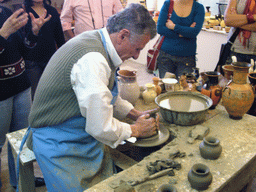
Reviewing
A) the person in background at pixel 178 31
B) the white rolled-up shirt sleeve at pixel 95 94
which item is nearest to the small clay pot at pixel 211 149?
the white rolled-up shirt sleeve at pixel 95 94

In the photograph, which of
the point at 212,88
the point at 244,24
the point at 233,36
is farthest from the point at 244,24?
the point at 212,88

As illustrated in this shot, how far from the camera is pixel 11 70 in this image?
2133 millimetres

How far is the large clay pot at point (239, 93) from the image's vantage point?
1.83m

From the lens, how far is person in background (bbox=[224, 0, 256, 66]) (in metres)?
2.88

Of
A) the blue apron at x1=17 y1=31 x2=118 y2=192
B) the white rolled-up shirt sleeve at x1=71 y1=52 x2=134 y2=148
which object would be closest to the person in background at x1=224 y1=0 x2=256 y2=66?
the blue apron at x1=17 y1=31 x2=118 y2=192

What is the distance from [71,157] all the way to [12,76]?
3.48 feet

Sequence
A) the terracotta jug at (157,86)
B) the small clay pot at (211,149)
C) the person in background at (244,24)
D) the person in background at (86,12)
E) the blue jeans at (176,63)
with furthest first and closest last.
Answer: the person in background at (86,12), the blue jeans at (176,63), the person in background at (244,24), the terracotta jug at (157,86), the small clay pot at (211,149)

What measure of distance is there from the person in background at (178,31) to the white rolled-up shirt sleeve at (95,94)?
172 centimetres

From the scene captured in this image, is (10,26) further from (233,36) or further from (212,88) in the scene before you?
(233,36)

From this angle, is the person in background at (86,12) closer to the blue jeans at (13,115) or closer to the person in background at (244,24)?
the blue jeans at (13,115)

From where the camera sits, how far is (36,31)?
257cm

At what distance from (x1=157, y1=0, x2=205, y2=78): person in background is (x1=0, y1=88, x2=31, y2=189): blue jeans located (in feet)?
5.63

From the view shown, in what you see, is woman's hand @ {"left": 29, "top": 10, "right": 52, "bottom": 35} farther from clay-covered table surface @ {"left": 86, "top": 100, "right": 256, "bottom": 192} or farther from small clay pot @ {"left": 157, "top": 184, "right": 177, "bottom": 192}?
small clay pot @ {"left": 157, "top": 184, "right": 177, "bottom": 192}

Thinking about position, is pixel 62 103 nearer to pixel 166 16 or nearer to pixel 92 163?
pixel 92 163
